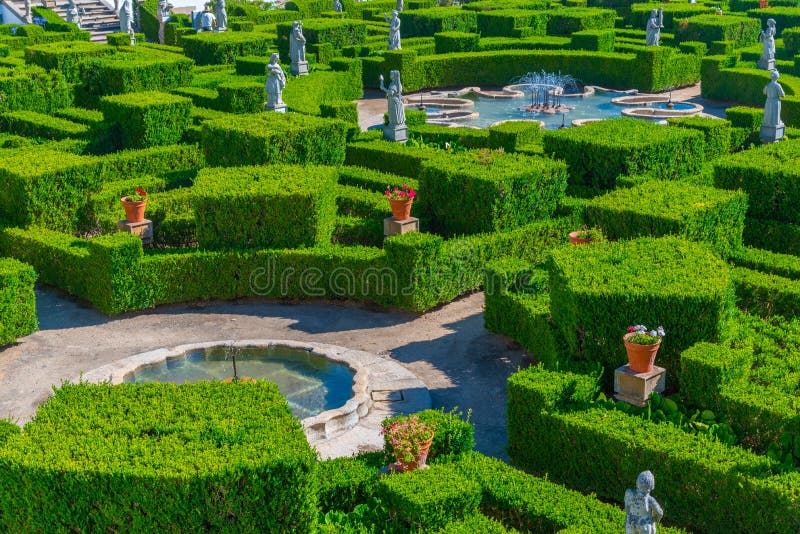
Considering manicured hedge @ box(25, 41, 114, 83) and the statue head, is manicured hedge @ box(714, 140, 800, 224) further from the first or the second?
manicured hedge @ box(25, 41, 114, 83)

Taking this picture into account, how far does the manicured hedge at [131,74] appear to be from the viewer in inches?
1315

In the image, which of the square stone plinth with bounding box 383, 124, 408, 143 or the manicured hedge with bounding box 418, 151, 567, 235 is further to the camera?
the square stone plinth with bounding box 383, 124, 408, 143

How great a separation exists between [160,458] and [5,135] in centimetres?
2046

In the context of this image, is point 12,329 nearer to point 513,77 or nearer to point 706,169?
point 706,169

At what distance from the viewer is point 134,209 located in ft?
73.7

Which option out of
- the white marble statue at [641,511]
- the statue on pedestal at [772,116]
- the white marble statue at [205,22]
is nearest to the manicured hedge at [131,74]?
the white marble statue at [205,22]

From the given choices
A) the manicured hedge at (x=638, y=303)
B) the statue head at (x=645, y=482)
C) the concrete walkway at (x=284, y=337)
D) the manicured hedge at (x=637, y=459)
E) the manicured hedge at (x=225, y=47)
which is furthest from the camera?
the manicured hedge at (x=225, y=47)

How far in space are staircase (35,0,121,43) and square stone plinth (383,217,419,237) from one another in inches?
1470

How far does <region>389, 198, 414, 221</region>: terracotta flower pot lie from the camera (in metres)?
22.0

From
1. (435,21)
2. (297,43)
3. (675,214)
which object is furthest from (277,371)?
(435,21)

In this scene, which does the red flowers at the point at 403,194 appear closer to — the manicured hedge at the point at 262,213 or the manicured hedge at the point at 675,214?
the manicured hedge at the point at 262,213

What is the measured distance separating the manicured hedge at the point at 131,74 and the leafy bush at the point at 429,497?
78.2 ft

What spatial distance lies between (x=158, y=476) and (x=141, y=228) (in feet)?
40.6

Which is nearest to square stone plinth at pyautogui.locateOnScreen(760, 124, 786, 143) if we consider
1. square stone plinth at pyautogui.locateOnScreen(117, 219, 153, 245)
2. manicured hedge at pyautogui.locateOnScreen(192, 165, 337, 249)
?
manicured hedge at pyautogui.locateOnScreen(192, 165, 337, 249)
